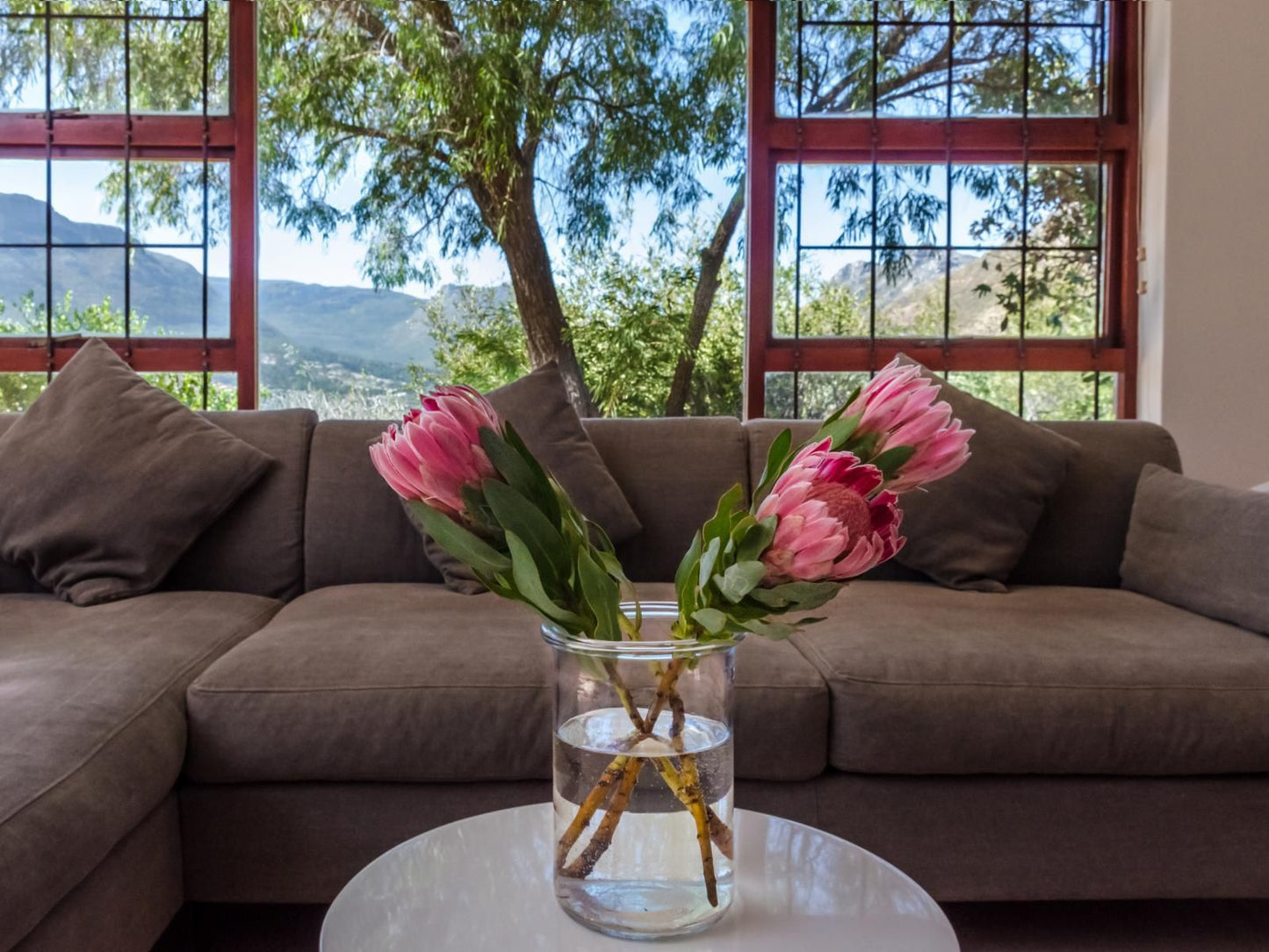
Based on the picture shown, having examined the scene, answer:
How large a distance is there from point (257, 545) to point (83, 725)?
968mm

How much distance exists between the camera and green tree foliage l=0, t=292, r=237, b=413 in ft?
10.4

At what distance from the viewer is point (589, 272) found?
3.35m

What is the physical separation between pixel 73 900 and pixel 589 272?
251 cm

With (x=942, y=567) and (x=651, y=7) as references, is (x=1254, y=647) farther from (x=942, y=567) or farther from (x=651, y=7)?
(x=651, y=7)

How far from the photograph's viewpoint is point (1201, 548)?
201 cm

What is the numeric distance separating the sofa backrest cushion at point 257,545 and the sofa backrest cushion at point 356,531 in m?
0.03

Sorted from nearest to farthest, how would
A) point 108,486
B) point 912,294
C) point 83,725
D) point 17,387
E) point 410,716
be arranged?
point 83,725, point 410,716, point 108,486, point 17,387, point 912,294

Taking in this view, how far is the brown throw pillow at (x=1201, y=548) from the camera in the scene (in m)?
1.87

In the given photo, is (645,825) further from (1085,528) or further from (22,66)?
(22,66)

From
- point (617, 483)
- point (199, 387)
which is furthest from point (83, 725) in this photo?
point (199, 387)

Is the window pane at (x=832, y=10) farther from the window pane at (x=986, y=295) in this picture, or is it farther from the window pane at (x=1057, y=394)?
the window pane at (x=1057, y=394)

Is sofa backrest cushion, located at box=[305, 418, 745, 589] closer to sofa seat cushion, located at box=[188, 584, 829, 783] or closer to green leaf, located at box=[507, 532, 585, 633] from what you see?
sofa seat cushion, located at box=[188, 584, 829, 783]

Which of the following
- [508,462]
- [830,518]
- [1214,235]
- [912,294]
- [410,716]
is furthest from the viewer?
[912,294]

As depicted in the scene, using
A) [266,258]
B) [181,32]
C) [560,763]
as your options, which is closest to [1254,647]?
[560,763]
